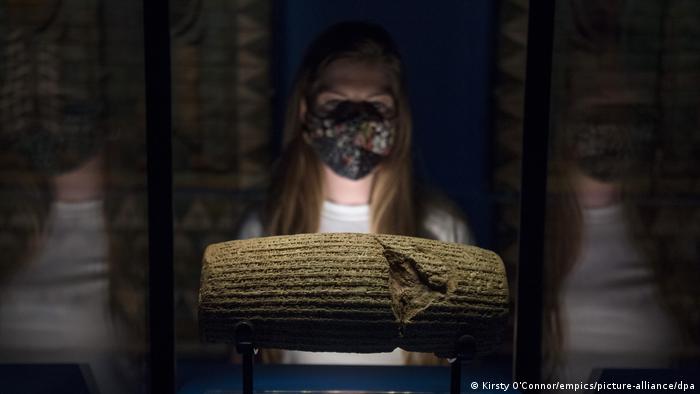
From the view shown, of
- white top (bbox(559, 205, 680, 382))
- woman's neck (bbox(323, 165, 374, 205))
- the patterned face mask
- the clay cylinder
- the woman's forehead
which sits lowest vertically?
white top (bbox(559, 205, 680, 382))

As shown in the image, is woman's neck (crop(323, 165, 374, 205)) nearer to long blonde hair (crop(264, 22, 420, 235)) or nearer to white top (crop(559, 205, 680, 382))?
long blonde hair (crop(264, 22, 420, 235))

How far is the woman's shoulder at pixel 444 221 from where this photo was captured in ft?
10.8

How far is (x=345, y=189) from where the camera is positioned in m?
3.29

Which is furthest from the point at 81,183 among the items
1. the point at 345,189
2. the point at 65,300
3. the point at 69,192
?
the point at 345,189

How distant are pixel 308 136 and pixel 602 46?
4.83ft

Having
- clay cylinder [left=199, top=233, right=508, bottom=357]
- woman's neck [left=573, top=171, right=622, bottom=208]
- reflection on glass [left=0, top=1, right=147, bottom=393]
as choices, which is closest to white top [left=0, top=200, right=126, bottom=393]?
reflection on glass [left=0, top=1, right=147, bottom=393]

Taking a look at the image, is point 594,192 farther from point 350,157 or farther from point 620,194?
point 350,157

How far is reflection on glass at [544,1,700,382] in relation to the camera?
320 cm

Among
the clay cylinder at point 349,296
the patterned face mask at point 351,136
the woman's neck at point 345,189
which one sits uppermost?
the patterned face mask at point 351,136

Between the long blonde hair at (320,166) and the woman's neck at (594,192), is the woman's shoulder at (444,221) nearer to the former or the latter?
the long blonde hair at (320,166)

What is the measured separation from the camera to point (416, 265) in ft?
8.08

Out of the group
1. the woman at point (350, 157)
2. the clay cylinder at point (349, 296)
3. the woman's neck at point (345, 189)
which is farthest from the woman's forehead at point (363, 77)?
the clay cylinder at point (349, 296)

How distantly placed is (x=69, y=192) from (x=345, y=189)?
1329 mm

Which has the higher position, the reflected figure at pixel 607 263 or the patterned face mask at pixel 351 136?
the patterned face mask at pixel 351 136
